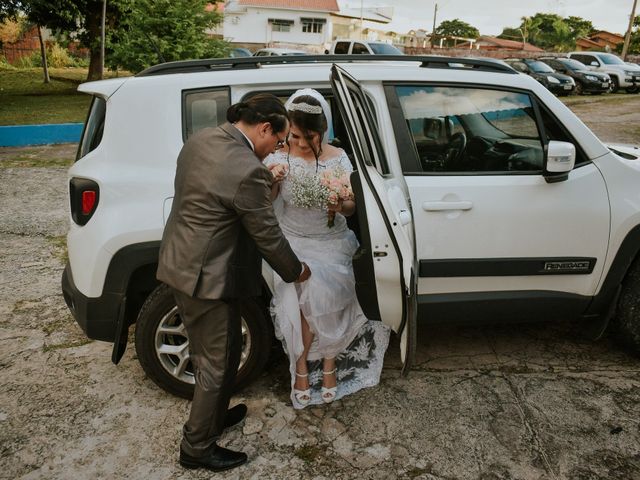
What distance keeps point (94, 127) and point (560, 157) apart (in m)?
2.46

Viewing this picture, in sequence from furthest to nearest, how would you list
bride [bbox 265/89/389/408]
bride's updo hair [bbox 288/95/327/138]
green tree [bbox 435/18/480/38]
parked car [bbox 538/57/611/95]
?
green tree [bbox 435/18/480/38] < parked car [bbox 538/57/611/95] < bride [bbox 265/89/389/408] < bride's updo hair [bbox 288/95/327/138]

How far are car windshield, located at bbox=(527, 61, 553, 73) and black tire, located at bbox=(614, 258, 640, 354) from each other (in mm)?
18346

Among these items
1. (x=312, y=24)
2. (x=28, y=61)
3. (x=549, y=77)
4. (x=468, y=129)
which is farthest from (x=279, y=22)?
(x=468, y=129)

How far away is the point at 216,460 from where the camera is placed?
254 cm

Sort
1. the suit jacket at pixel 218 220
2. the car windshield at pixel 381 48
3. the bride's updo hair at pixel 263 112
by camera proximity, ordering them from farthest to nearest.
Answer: the car windshield at pixel 381 48 → the bride's updo hair at pixel 263 112 → the suit jacket at pixel 218 220

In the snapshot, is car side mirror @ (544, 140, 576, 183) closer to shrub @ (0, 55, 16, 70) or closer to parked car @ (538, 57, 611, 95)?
parked car @ (538, 57, 611, 95)

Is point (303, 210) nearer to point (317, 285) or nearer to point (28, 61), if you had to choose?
point (317, 285)

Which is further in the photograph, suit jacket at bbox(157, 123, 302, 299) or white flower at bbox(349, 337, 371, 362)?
white flower at bbox(349, 337, 371, 362)

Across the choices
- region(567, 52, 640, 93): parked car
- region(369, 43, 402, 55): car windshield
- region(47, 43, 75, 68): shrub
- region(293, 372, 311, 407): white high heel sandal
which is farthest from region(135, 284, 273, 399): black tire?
region(47, 43, 75, 68): shrub

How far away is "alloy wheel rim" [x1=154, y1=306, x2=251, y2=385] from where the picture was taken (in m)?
2.91

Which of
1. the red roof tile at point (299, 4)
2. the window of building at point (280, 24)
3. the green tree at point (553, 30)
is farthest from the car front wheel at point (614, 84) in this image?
the green tree at point (553, 30)

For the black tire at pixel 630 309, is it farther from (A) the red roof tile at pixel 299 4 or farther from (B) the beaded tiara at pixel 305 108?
(A) the red roof tile at pixel 299 4

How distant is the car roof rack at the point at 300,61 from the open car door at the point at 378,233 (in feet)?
2.38

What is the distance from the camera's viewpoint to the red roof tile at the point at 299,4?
47.2 m
